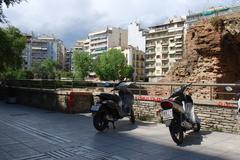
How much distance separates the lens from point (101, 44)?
398 feet

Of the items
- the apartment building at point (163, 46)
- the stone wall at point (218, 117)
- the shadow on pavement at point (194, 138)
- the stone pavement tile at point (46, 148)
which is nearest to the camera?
the stone pavement tile at point (46, 148)

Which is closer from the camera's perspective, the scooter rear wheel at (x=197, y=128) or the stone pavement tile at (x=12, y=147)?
the stone pavement tile at (x=12, y=147)

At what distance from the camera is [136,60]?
10488 cm

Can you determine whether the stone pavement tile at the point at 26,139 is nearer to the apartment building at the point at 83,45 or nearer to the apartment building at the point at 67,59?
the apartment building at the point at 83,45

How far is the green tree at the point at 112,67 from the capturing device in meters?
80.8

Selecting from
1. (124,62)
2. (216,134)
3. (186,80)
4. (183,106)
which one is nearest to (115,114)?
(183,106)

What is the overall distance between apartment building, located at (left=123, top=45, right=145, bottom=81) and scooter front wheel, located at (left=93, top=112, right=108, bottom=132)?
92337 mm

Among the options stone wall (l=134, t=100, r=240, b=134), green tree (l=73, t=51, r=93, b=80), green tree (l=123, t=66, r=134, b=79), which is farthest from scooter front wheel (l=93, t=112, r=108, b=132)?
green tree (l=123, t=66, r=134, b=79)

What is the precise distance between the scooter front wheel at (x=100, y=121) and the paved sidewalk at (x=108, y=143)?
0.23 metres

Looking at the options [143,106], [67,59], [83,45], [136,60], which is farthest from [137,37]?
[143,106]

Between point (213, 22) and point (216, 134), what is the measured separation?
6.28 m

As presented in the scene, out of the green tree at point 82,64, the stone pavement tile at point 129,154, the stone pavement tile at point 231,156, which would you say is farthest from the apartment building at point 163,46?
the stone pavement tile at point 129,154

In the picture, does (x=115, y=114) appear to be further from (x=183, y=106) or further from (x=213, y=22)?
A: (x=213, y=22)

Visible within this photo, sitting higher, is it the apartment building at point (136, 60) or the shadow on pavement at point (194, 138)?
the apartment building at point (136, 60)
